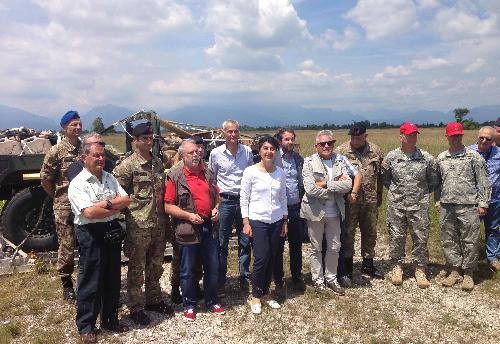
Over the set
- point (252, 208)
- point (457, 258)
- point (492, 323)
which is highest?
point (252, 208)

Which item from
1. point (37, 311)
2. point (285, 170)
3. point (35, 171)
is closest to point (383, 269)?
point (285, 170)

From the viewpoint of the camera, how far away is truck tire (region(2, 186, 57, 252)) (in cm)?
632

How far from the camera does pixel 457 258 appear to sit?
17.9 feet

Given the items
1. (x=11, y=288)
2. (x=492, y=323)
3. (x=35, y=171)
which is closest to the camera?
(x=492, y=323)

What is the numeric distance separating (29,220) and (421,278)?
20.1 ft

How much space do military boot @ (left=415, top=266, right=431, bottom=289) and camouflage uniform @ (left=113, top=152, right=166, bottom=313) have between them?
352 cm

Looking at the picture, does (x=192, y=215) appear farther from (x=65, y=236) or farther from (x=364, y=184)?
(x=364, y=184)

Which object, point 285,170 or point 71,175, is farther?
point 285,170

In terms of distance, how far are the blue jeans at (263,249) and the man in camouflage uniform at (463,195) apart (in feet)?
8.07

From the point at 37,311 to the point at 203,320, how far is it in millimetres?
2034

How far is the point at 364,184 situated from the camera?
5.37 metres

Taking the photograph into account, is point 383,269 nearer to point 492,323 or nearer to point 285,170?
point 492,323

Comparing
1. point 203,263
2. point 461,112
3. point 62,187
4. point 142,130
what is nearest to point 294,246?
point 203,263

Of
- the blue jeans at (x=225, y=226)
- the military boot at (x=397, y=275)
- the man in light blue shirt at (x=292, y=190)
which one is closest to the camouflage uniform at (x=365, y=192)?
the military boot at (x=397, y=275)
